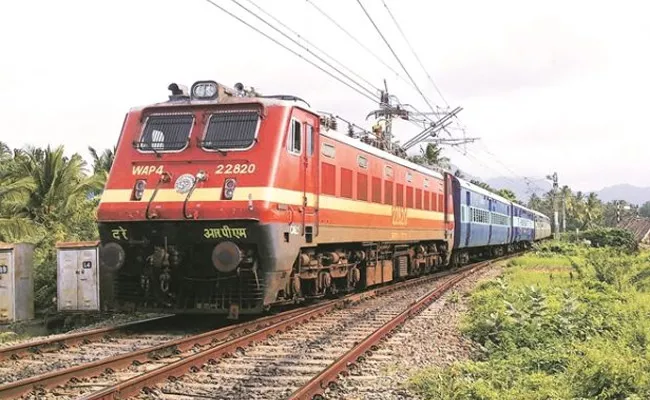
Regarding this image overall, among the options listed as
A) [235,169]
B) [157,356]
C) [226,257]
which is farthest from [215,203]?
[157,356]

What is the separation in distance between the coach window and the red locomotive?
17 millimetres

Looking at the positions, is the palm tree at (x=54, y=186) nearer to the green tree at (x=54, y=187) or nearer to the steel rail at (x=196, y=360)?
the green tree at (x=54, y=187)

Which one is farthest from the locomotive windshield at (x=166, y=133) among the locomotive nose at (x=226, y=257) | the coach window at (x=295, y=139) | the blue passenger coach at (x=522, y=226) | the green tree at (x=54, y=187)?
the blue passenger coach at (x=522, y=226)

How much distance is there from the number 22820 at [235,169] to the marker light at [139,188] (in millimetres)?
1144

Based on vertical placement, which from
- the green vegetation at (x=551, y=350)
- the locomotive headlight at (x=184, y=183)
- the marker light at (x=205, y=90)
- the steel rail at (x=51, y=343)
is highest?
the marker light at (x=205, y=90)

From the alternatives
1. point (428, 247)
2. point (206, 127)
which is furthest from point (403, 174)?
point (206, 127)

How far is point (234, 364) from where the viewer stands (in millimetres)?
7773

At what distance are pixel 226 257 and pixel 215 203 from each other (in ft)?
2.68

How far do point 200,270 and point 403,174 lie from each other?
8.47 m

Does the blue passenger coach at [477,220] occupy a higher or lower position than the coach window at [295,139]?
lower

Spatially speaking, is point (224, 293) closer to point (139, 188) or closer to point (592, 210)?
point (139, 188)

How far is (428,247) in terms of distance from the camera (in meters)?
21.8

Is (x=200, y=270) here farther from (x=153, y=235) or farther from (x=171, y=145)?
(x=171, y=145)

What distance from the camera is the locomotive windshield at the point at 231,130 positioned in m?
10.4
